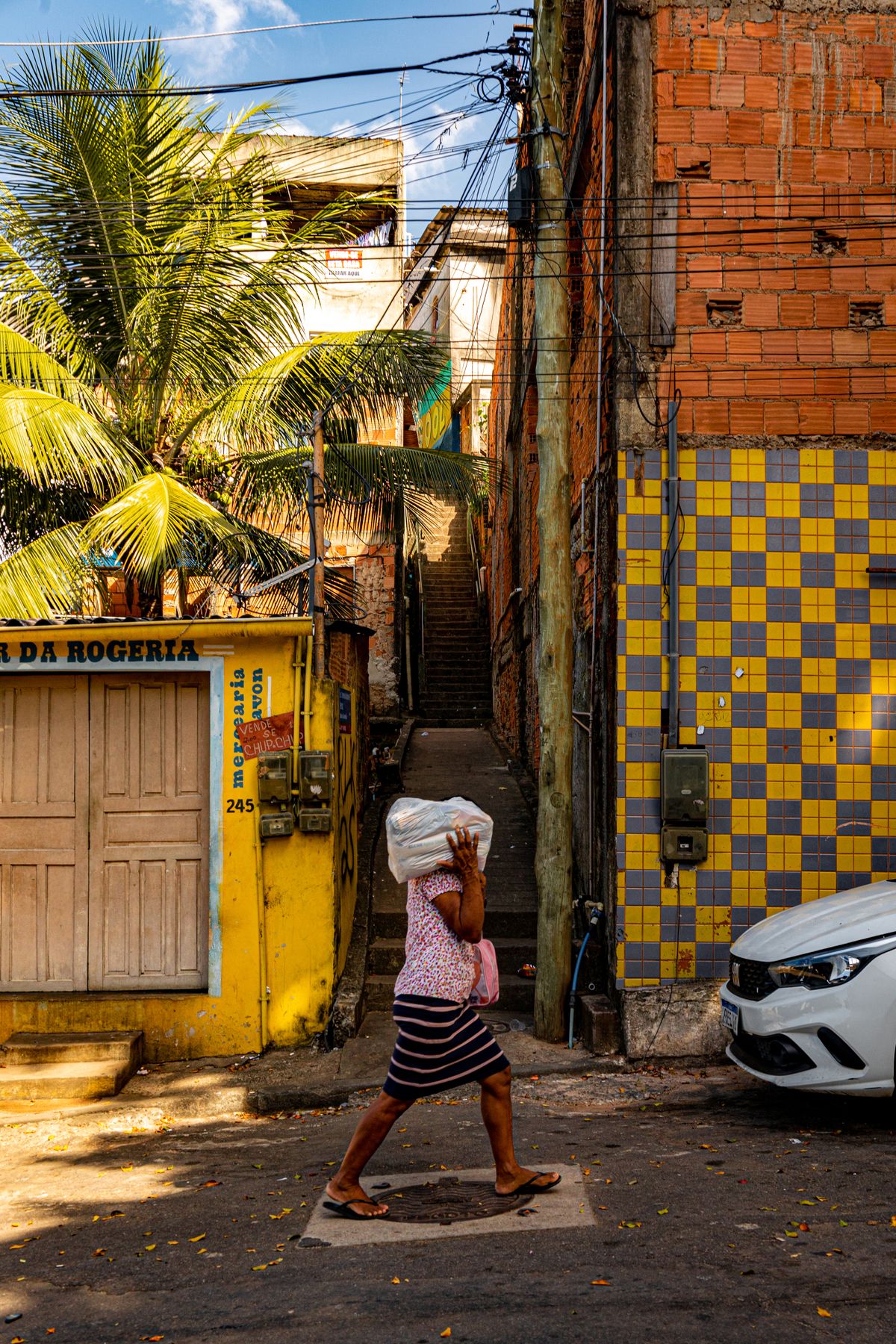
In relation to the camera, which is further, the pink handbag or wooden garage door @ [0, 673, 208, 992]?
wooden garage door @ [0, 673, 208, 992]

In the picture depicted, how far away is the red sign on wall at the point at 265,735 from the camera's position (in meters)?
7.43

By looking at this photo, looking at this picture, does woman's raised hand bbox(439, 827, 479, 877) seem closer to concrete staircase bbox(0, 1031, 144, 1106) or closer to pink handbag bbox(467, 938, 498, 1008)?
pink handbag bbox(467, 938, 498, 1008)

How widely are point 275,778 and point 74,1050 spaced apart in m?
2.05

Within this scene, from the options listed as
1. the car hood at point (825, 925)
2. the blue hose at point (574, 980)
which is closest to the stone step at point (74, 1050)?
the blue hose at point (574, 980)

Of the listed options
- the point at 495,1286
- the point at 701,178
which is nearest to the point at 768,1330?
the point at 495,1286

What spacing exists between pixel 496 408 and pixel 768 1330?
1620 centimetres

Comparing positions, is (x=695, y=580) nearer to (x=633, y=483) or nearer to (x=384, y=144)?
(x=633, y=483)

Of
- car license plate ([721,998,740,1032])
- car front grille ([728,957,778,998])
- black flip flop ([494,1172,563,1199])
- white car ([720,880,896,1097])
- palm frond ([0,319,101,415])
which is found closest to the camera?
black flip flop ([494,1172,563,1199])

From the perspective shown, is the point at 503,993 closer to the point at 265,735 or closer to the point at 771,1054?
the point at 265,735

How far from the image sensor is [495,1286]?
12.3ft

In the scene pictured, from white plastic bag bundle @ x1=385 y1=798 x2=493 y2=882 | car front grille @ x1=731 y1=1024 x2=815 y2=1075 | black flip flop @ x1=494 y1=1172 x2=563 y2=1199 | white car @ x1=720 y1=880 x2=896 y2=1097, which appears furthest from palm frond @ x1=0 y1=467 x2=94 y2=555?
black flip flop @ x1=494 y1=1172 x2=563 y2=1199

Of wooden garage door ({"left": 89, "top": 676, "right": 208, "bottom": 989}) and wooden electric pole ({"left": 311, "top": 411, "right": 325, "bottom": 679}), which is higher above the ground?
wooden electric pole ({"left": 311, "top": 411, "right": 325, "bottom": 679})

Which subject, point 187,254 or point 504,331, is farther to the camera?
point 504,331

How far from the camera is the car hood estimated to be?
538cm
